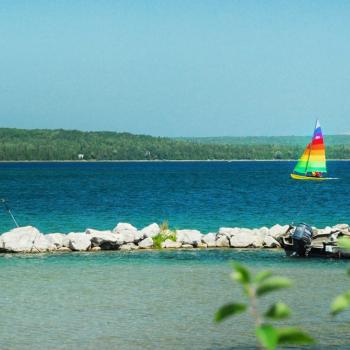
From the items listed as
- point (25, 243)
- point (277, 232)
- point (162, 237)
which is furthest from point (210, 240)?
point (25, 243)

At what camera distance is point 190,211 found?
55.1 metres

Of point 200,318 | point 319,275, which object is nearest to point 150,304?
point 200,318

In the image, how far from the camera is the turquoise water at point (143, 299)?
1384cm

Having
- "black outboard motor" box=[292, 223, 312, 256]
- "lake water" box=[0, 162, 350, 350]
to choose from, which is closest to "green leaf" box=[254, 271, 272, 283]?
"lake water" box=[0, 162, 350, 350]

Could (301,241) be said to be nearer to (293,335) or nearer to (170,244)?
(170,244)

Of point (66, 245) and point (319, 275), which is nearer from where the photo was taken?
point (319, 275)

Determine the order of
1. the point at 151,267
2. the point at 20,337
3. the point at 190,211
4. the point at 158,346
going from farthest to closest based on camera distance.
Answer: the point at 190,211, the point at 151,267, the point at 20,337, the point at 158,346

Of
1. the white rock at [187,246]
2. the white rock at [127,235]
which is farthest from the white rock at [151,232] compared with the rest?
the white rock at [187,246]

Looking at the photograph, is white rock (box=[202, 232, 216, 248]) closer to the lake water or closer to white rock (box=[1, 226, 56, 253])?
the lake water

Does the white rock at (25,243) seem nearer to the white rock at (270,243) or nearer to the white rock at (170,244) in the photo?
the white rock at (170,244)

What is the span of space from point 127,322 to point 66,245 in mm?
12854

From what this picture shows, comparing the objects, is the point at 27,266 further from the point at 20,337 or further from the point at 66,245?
the point at 20,337

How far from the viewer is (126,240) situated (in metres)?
28.1

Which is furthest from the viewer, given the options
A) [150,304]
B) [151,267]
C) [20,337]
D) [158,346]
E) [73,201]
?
[73,201]
